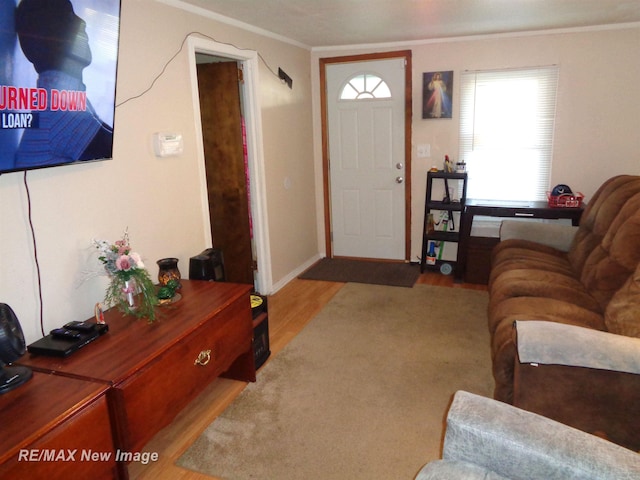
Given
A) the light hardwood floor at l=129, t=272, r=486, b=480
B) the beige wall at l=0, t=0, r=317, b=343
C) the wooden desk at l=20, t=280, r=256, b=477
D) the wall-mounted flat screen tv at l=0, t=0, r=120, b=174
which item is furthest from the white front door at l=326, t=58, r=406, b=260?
the wall-mounted flat screen tv at l=0, t=0, r=120, b=174

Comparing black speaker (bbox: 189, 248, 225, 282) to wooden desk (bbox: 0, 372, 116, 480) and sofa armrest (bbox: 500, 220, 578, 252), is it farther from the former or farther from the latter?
sofa armrest (bbox: 500, 220, 578, 252)

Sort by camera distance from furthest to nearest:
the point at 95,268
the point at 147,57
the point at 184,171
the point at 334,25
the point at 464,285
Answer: the point at 464,285 → the point at 334,25 → the point at 184,171 → the point at 147,57 → the point at 95,268

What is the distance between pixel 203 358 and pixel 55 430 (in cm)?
79

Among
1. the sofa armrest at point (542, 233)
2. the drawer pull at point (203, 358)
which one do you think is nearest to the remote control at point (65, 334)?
the drawer pull at point (203, 358)

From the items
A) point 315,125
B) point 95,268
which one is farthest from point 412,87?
point 95,268

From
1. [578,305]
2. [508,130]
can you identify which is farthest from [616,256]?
[508,130]

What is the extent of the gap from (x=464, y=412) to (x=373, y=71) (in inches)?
150

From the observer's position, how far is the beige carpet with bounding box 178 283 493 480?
207 centimetres

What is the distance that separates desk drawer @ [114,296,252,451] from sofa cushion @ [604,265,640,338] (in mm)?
1755

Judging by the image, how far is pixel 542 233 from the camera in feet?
11.8

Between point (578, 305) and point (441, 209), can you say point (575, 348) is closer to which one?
point (578, 305)

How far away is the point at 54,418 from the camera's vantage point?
4.69 feet

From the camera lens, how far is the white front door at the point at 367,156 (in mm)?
4535

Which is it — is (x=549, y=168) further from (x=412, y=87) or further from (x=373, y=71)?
(x=373, y=71)
